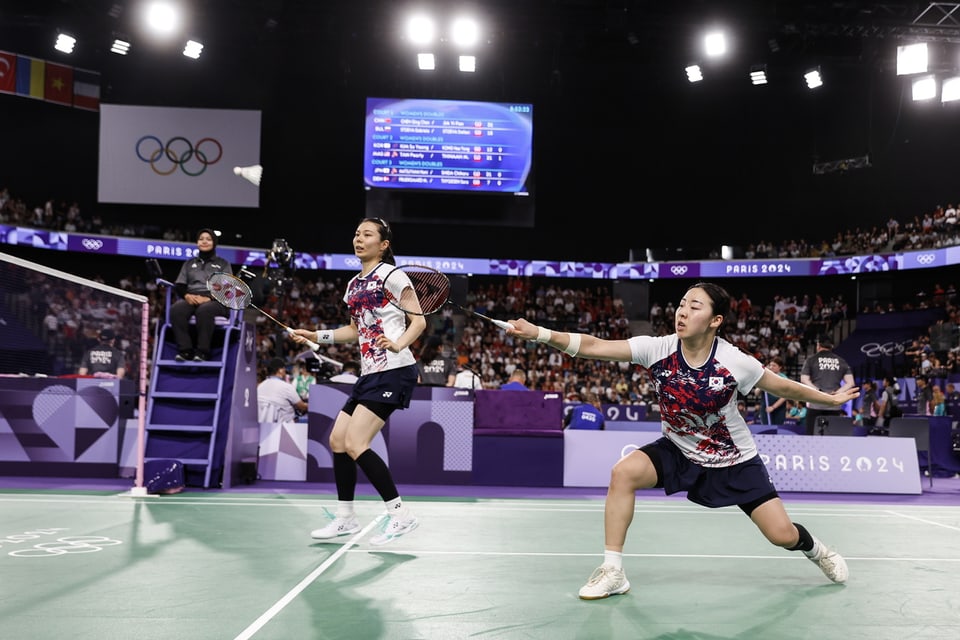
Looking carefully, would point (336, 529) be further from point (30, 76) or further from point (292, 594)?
point (30, 76)

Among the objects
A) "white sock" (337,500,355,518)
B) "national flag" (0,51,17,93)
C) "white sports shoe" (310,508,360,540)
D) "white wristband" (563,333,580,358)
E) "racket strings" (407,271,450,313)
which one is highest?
"national flag" (0,51,17,93)

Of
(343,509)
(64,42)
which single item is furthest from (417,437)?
(64,42)

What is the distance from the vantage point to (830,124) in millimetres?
29500

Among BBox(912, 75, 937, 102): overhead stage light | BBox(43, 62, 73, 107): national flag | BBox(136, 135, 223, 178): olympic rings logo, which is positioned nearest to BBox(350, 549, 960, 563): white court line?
BBox(912, 75, 937, 102): overhead stage light

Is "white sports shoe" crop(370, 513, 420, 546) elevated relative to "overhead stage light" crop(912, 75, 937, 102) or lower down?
lower down

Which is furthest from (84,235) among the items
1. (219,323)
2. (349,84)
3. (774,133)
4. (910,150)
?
(910,150)

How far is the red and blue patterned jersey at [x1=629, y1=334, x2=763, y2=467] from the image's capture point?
4.16 m

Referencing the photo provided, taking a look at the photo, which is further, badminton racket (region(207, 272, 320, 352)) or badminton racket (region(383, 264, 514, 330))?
badminton racket (region(207, 272, 320, 352))

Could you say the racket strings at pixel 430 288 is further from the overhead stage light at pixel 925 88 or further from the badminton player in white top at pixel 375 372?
the overhead stage light at pixel 925 88

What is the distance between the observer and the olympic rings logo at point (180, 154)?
91.1ft

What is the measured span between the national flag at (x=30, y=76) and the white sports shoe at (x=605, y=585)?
2927cm

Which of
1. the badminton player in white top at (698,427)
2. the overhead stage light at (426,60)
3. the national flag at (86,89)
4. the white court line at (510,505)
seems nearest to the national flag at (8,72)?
the national flag at (86,89)

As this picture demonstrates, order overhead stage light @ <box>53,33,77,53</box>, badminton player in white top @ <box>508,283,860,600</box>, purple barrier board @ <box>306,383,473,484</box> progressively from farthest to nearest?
overhead stage light @ <box>53,33,77,53</box> < purple barrier board @ <box>306,383,473,484</box> < badminton player in white top @ <box>508,283,860,600</box>

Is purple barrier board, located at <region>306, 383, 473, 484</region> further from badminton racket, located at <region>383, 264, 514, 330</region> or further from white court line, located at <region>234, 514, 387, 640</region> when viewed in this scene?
badminton racket, located at <region>383, 264, 514, 330</region>
